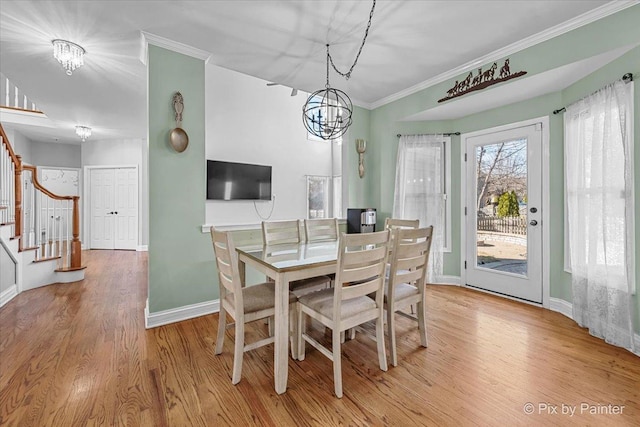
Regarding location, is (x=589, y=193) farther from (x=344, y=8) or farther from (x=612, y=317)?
(x=344, y=8)

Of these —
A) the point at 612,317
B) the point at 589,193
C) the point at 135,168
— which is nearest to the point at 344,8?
the point at 589,193

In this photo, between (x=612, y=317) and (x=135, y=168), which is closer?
(x=612, y=317)

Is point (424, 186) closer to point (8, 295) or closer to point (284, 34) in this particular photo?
point (284, 34)

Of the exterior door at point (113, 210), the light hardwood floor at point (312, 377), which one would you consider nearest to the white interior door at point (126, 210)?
the exterior door at point (113, 210)

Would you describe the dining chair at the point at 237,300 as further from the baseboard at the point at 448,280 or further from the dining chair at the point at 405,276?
the baseboard at the point at 448,280

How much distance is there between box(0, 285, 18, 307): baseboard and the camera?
3.09 m

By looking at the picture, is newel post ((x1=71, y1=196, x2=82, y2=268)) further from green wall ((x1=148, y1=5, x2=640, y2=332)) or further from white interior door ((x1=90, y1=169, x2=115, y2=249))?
white interior door ((x1=90, y1=169, x2=115, y2=249))

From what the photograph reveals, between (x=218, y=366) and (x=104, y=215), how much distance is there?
6.54m

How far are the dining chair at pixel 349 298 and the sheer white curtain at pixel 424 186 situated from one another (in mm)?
2273

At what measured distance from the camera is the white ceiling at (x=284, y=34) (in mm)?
2207

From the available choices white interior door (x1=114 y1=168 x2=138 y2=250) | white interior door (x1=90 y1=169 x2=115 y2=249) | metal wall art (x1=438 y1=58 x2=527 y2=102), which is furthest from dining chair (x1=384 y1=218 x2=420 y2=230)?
white interior door (x1=90 y1=169 x2=115 y2=249)

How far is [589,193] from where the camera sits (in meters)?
2.46

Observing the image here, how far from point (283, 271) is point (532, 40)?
305 centimetres

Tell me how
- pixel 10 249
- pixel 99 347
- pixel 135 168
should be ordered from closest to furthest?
pixel 99 347, pixel 10 249, pixel 135 168
